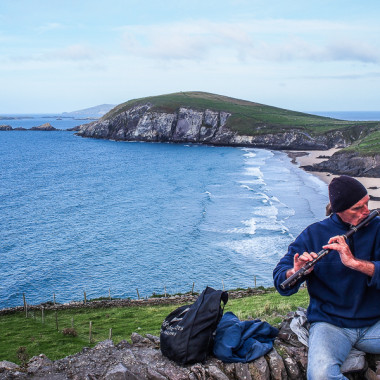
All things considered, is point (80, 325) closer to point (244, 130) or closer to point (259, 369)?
point (259, 369)

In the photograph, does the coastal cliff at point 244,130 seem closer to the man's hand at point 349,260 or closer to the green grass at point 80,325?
the green grass at point 80,325

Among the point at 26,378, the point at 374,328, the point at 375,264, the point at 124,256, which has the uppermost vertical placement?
the point at 375,264

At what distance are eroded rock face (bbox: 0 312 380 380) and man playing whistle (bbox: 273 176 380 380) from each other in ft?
2.19

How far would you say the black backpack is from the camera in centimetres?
719

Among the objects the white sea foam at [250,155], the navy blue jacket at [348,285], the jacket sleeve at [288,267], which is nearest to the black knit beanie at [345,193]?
the navy blue jacket at [348,285]

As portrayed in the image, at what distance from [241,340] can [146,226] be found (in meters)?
53.6

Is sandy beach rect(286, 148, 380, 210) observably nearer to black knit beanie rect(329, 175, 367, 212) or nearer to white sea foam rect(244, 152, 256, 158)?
white sea foam rect(244, 152, 256, 158)

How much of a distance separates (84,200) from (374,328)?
76736mm

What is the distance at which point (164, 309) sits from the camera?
96.8 feet

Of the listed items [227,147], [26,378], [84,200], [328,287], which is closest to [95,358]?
[26,378]

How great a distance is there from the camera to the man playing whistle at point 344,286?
6.51m

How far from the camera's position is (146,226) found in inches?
2386

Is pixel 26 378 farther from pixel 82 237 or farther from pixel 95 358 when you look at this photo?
pixel 82 237

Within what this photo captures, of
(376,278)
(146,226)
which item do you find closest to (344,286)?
(376,278)
